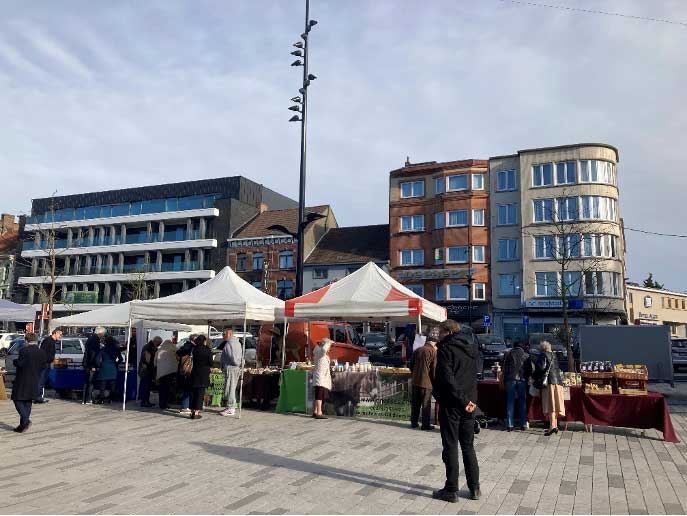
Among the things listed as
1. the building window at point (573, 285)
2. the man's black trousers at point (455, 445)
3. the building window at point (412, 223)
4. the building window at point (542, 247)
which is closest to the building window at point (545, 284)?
the building window at point (573, 285)

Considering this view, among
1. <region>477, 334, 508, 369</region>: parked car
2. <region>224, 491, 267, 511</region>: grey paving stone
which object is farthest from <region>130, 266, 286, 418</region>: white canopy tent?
<region>477, 334, 508, 369</region>: parked car

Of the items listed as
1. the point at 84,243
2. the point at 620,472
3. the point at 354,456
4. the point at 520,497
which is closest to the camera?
the point at 520,497

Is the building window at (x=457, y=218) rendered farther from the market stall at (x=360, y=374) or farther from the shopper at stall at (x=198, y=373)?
the shopper at stall at (x=198, y=373)

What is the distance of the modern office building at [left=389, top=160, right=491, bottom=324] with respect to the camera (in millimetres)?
42969

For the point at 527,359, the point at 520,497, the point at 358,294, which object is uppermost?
the point at 358,294

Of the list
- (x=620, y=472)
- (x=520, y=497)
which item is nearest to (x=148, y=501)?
(x=520, y=497)

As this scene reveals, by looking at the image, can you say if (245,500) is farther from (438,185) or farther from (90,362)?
(438,185)

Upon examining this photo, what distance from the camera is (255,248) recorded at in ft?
170

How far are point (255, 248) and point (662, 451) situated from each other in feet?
147

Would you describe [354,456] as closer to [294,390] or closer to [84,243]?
[294,390]

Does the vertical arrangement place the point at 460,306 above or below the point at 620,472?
above

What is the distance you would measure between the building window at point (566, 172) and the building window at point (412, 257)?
1131cm

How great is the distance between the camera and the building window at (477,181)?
43969 mm

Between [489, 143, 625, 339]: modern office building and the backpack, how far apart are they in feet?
104
